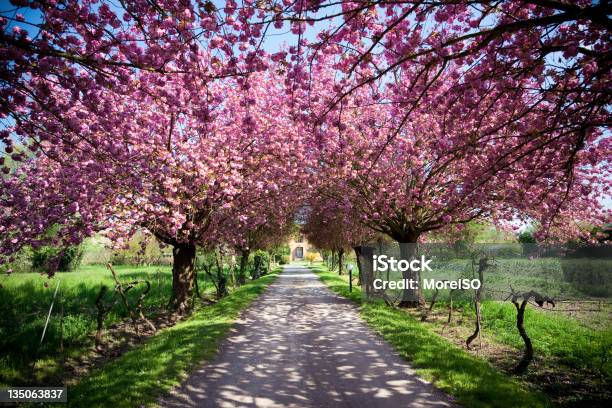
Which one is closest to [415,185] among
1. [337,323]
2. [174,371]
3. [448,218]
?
[448,218]

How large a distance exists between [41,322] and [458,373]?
10.7 metres

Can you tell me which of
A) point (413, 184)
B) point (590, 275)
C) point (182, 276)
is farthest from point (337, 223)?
point (590, 275)

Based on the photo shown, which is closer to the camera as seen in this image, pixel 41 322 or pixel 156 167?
pixel 41 322

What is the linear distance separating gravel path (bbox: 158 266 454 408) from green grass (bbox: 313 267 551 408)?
282 mm

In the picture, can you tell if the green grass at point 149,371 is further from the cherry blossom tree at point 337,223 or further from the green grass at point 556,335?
the green grass at point 556,335

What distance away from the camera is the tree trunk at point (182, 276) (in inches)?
564

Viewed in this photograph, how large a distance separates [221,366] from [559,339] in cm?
954

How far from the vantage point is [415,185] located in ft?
44.8

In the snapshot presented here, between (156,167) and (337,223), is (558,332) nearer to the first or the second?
(156,167)

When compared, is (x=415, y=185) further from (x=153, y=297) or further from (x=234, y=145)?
(x=153, y=297)

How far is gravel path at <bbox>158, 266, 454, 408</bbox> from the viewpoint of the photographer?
5.15 metres

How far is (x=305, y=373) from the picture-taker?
6352 millimetres

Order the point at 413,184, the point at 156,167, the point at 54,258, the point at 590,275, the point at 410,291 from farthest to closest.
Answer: the point at 590,275, the point at 410,291, the point at 413,184, the point at 54,258, the point at 156,167

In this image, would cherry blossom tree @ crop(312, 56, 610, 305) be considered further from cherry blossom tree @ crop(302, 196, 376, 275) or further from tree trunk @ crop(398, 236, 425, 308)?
cherry blossom tree @ crop(302, 196, 376, 275)
